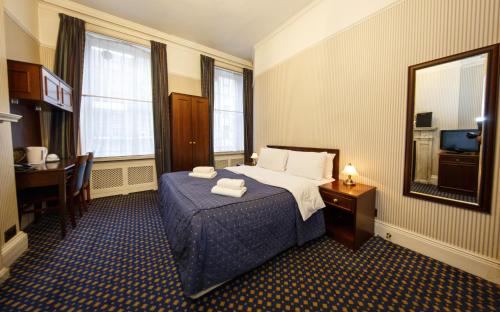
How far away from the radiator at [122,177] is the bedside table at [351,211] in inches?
139

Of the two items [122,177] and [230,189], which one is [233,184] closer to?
[230,189]

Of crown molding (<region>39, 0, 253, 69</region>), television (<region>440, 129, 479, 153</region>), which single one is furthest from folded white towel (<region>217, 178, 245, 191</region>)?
crown molding (<region>39, 0, 253, 69</region>)

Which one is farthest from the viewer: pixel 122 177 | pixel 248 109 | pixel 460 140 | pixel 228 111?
pixel 248 109

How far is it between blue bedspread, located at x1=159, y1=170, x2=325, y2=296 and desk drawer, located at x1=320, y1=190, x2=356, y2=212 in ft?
1.07

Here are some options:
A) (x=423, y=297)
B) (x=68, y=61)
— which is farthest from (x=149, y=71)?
(x=423, y=297)

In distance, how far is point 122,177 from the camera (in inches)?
149

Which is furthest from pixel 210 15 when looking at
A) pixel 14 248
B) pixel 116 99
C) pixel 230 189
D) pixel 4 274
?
pixel 4 274

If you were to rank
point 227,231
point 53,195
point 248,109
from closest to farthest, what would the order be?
1. point 227,231
2. point 53,195
3. point 248,109

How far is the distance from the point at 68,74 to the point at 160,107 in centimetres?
147

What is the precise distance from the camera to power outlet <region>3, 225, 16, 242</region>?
5.74 feet

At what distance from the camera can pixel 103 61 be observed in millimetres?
3508

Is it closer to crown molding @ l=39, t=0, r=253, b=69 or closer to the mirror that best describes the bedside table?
the mirror

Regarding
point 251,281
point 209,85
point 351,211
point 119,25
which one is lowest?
point 251,281

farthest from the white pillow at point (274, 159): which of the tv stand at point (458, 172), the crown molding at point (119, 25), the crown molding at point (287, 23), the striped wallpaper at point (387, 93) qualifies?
the crown molding at point (119, 25)
